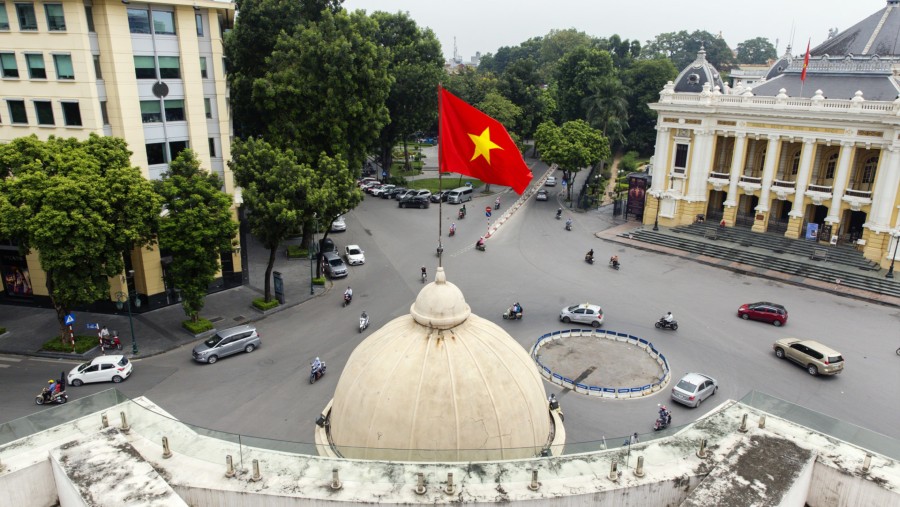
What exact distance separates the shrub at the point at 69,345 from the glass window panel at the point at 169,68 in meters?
16.5

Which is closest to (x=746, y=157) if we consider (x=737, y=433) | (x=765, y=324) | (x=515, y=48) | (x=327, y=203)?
(x=765, y=324)

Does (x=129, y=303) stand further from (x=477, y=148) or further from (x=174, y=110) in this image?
(x=477, y=148)

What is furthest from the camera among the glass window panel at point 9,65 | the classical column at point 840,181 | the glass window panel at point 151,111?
the classical column at point 840,181

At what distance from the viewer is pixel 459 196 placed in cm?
7025

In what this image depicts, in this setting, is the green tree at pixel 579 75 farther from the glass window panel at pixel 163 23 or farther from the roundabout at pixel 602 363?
the glass window panel at pixel 163 23

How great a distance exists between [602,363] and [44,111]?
35375mm

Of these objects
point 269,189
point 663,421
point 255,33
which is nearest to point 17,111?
point 269,189

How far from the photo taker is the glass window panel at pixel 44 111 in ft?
121

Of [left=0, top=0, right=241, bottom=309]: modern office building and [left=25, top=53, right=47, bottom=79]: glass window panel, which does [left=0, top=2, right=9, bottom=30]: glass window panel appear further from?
[left=25, top=53, right=47, bottom=79]: glass window panel

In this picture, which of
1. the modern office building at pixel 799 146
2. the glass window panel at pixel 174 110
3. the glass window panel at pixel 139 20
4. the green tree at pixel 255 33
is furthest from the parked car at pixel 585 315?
the green tree at pixel 255 33

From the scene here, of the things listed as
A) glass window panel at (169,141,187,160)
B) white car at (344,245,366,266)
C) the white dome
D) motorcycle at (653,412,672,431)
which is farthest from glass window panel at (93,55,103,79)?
motorcycle at (653,412,672,431)

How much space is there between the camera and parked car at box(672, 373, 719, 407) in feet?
93.6

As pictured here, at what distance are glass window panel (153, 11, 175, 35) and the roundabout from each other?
96.3 feet

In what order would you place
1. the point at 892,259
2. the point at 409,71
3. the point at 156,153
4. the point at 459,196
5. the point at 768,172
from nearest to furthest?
the point at 156,153 < the point at 892,259 < the point at 768,172 < the point at 409,71 < the point at 459,196
